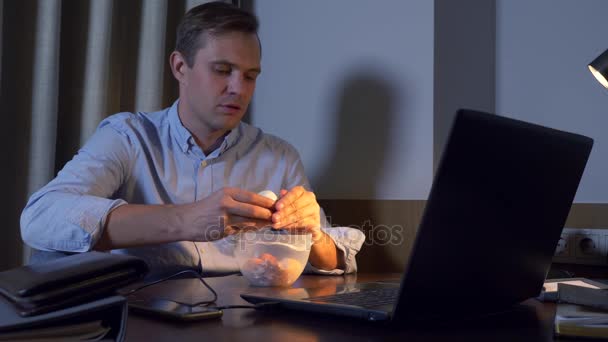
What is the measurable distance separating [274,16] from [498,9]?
0.72m

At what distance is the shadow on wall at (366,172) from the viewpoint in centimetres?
Result: 169

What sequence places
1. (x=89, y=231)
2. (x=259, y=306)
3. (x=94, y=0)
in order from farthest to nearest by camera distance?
(x=94, y=0) → (x=89, y=231) → (x=259, y=306)

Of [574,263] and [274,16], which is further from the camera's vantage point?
[274,16]

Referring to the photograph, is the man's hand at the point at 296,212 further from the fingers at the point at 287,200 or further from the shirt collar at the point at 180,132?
the shirt collar at the point at 180,132

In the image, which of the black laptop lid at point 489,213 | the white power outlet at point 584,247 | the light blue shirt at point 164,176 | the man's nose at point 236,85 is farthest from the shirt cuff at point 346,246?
the black laptop lid at point 489,213

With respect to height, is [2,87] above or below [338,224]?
above

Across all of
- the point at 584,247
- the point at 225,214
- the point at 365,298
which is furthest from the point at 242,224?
the point at 584,247

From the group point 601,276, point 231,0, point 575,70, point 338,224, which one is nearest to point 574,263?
point 601,276

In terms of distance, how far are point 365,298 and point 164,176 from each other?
905 millimetres

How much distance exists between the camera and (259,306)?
2.56ft

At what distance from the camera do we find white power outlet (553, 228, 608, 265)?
1.50m

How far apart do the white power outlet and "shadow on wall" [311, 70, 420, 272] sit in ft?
1.28

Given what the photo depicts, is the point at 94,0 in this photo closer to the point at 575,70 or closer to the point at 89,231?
the point at 89,231

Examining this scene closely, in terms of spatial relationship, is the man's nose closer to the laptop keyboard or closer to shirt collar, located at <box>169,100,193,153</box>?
shirt collar, located at <box>169,100,193,153</box>
